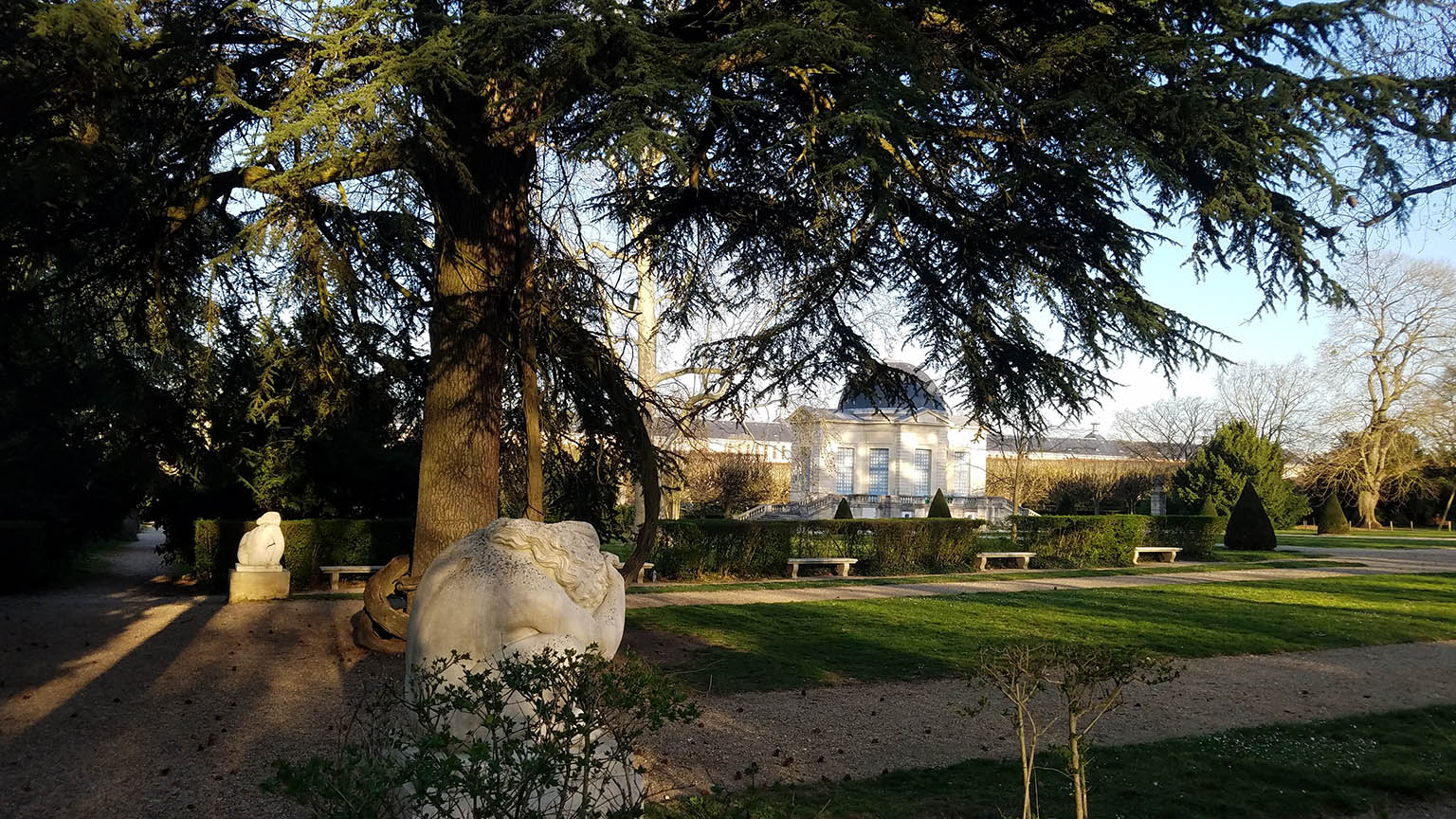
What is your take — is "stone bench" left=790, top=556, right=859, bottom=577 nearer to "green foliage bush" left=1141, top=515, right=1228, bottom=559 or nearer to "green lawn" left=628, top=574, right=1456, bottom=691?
"green lawn" left=628, top=574, right=1456, bottom=691

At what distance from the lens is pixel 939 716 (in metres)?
6.43

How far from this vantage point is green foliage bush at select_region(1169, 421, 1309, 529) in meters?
34.1

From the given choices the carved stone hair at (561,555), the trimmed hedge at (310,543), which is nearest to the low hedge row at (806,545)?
the trimmed hedge at (310,543)

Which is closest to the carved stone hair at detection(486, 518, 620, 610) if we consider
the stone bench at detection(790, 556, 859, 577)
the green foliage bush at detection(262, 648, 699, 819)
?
the green foliage bush at detection(262, 648, 699, 819)

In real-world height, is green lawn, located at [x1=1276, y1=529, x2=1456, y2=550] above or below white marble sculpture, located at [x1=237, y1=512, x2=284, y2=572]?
below

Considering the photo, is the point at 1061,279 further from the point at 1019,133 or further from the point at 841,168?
the point at 841,168

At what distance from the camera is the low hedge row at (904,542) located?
15828mm

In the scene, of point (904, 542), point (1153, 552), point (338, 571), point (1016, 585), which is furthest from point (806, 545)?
point (1153, 552)

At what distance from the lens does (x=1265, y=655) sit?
9094 mm

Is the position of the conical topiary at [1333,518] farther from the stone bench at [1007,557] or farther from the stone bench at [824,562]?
the stone bench at [824,562]

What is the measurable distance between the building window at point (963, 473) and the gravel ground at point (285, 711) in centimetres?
4018

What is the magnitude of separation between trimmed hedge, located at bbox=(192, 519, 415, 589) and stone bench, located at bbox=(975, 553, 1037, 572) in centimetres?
1083

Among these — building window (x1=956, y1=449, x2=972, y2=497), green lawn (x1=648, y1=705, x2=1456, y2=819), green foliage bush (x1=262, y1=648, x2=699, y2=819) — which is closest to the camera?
green foliage bush (x1=262, y1=648, x2=699, y2=819)

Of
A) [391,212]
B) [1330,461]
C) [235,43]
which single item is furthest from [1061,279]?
[1330,461]
